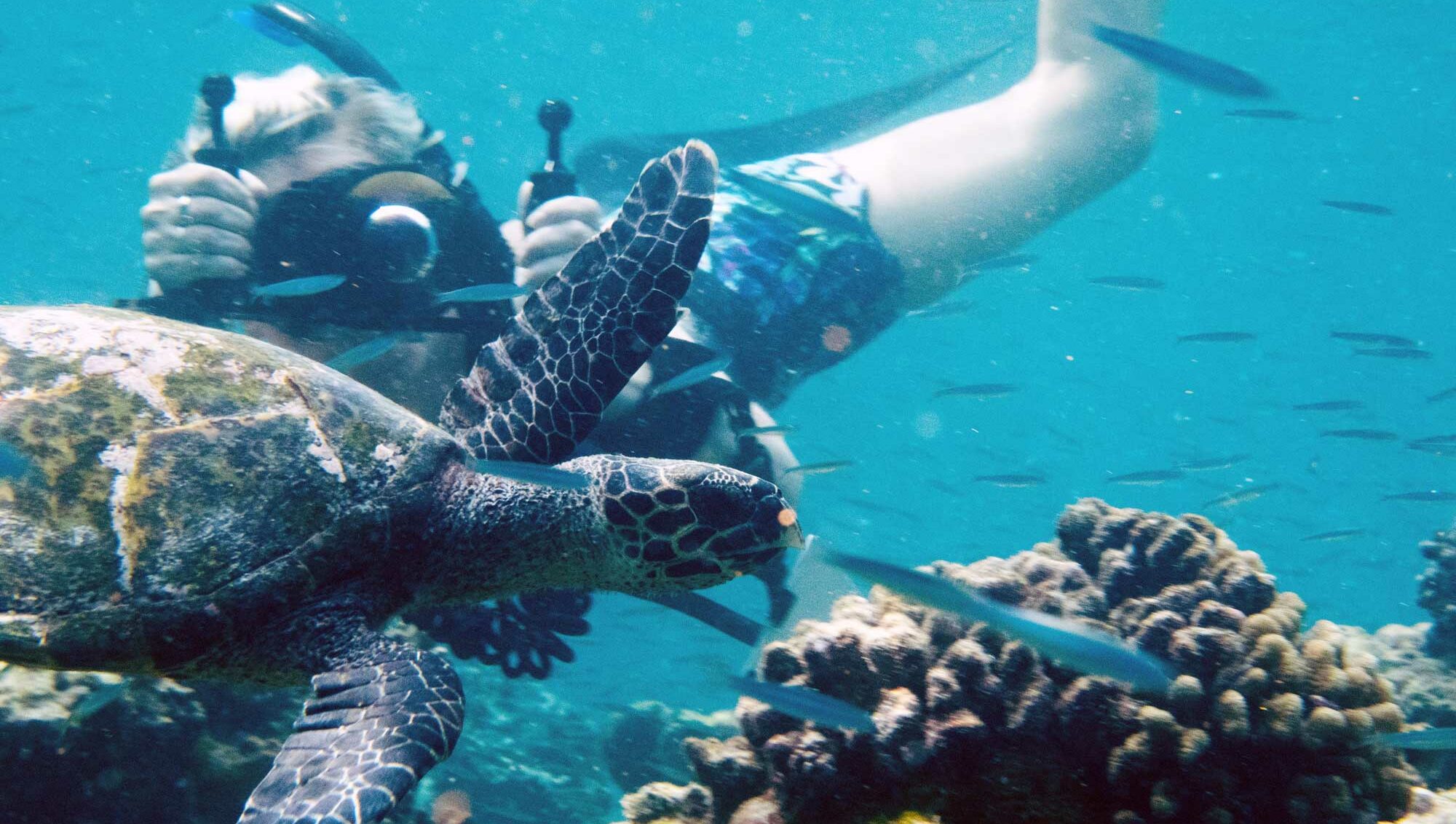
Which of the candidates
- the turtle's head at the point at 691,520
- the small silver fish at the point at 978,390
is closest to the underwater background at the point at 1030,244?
the small silver fish at the point at 978,390

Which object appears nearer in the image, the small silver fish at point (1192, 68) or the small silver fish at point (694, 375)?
the small silver fish at point (694, 375)

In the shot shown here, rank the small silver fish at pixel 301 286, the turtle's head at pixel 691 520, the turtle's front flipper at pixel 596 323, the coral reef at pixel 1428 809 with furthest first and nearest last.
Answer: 1. the small silver fish at pixel 301 286
2. the turtle's front flipper at pixel 596 323
3. the turtle's head at pixel 691 520
4. the coral reef at pixel 1428 809

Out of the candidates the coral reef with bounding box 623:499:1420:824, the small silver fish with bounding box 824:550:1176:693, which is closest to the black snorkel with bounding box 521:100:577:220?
the coral reef with bounding box 623:499:1420:824

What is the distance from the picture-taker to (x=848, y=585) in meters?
4.06

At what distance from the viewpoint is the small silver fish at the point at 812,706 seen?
2094 mm

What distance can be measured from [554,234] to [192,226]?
1.69 m

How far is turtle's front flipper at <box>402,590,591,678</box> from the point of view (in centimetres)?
384

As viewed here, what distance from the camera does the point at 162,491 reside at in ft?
7.07

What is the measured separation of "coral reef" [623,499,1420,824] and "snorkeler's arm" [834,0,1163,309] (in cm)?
378

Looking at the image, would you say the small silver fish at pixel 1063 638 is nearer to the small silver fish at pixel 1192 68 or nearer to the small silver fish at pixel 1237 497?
the small silver fish at pixel 1192 68

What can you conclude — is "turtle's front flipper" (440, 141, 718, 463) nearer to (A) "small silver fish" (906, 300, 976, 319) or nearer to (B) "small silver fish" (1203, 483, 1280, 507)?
(A) "small silver fish" (906, 300, 976, 319)

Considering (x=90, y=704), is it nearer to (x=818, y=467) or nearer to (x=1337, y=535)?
(x=818, y=467)

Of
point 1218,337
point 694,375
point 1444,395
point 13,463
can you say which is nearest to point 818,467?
point 694,375

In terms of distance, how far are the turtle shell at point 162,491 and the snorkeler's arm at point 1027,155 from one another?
14.1 ft
